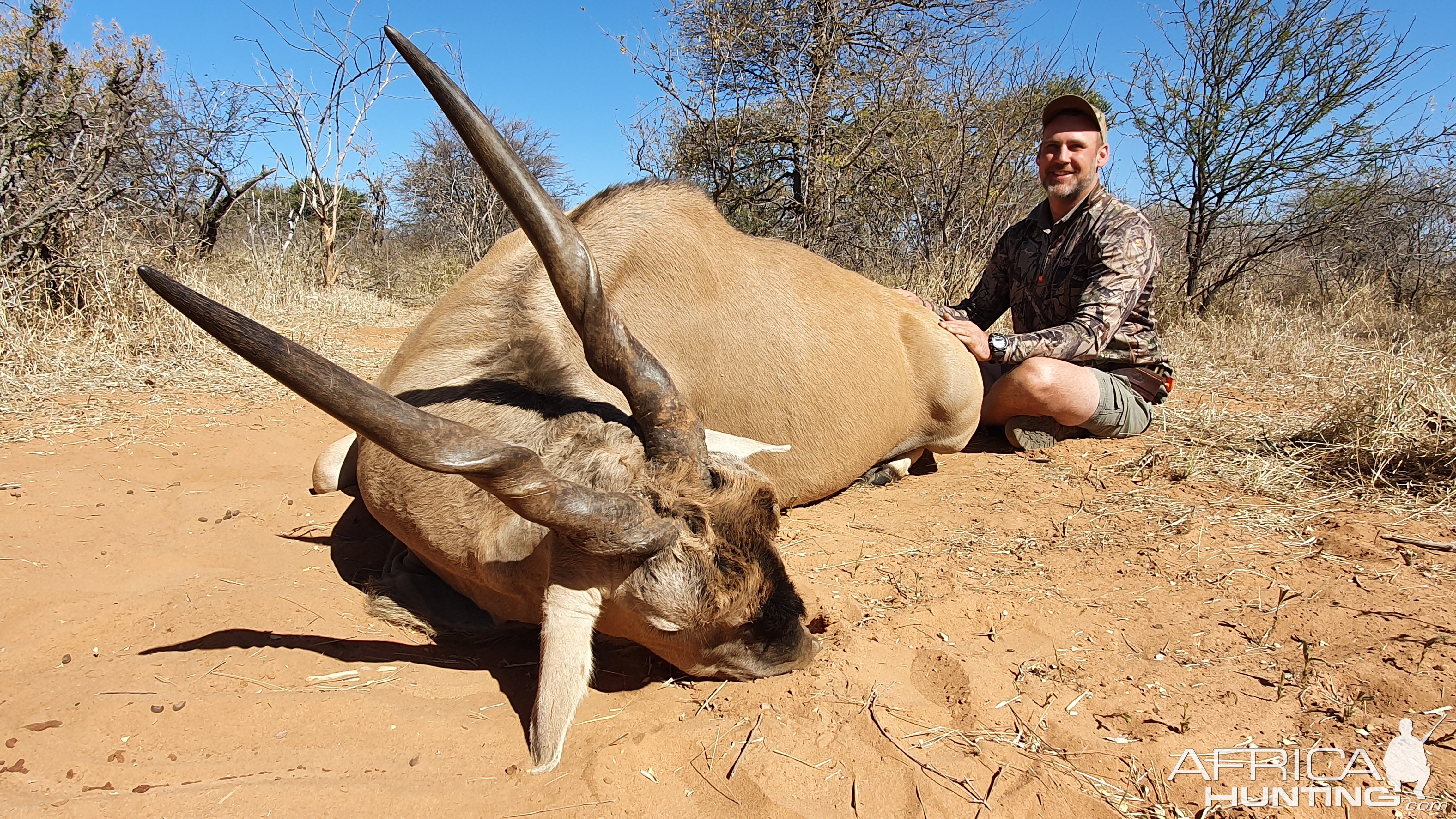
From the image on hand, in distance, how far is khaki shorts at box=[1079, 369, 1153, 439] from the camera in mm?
4645

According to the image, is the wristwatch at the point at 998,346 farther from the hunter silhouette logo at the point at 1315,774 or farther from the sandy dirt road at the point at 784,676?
the hunter silhouette logo at the point at 1315,774

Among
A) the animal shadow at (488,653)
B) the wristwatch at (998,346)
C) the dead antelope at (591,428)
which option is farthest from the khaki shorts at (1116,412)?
the animal shadow at (488,653)

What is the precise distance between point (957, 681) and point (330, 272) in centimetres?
1229

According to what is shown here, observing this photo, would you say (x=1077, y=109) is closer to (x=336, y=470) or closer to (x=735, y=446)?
(x=735, y=446)

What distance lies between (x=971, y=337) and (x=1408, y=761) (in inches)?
124

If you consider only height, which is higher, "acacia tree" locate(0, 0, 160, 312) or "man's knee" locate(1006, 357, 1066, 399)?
"acacia tree" locate(0, 0, 160, 312)

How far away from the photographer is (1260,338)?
7.71 m

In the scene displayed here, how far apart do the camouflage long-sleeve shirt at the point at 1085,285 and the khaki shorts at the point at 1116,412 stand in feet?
0.66

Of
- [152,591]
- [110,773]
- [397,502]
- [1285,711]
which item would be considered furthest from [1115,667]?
[152,591]

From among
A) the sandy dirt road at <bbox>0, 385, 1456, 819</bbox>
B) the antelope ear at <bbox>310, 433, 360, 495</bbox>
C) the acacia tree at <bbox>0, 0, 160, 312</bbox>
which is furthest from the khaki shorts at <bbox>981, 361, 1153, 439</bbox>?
the acacia tree at <bbox>0, 0, 160, 312</bbox>

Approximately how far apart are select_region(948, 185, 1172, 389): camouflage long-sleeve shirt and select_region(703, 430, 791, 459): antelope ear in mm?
2397

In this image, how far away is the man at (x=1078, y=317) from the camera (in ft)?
15.0

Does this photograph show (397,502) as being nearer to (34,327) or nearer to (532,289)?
(532,289)

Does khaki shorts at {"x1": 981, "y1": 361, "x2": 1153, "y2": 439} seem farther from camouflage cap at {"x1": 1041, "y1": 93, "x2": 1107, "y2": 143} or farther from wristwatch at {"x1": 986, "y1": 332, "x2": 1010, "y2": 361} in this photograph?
camouflage cap at {"x1": 1041, "y1": 93, "x2": 1107, "y2": 143}
